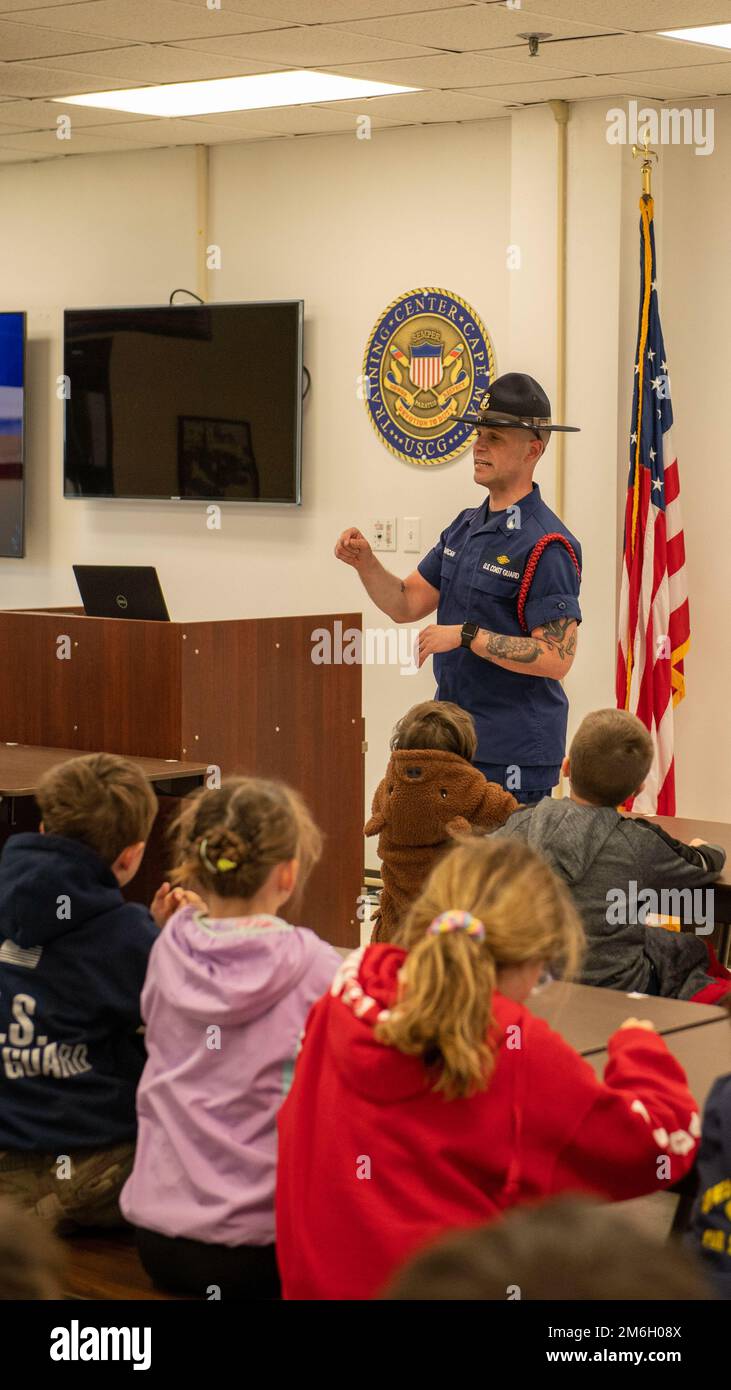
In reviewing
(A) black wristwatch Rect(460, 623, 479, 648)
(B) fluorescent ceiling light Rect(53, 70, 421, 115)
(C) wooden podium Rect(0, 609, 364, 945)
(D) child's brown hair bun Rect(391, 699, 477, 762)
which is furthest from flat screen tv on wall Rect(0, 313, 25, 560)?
(D) child's brown hair bun Rect(391, 699, 477, 762)

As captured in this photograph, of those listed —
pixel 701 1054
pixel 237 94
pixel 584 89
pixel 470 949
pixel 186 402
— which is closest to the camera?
pixel 470 949

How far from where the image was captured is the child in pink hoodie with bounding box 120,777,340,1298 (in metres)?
2.15

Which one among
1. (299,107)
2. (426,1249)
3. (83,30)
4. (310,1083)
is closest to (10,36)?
(83,30)

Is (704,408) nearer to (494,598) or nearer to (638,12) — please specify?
(638,12)

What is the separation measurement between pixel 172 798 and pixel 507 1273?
3401mm

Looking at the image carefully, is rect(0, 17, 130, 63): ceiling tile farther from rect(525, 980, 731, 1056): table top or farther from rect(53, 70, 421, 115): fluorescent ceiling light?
rect(525, 980, 731, 1056): table top

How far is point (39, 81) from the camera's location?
18.7 feet

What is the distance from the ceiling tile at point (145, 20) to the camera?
183 inches

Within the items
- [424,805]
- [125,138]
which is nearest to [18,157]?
[125,138]

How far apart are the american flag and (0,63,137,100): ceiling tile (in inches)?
76.2

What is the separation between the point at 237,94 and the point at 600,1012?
4244 millimetres

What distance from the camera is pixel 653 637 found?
222 inches

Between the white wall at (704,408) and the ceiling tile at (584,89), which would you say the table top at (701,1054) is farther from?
the ceiling tile at (584,89)

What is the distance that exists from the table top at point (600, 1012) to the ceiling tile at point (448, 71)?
3422 millimetres
